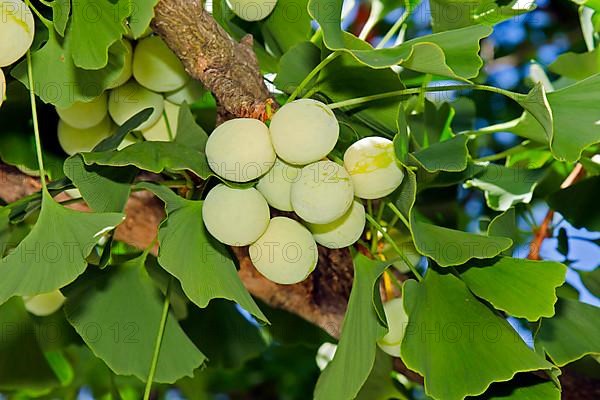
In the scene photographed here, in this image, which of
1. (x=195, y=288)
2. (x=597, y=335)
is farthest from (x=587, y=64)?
(x=195, y=288)

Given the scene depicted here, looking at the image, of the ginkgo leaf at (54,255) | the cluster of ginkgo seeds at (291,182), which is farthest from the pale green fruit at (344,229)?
the ginkgo leaf at (54,255)

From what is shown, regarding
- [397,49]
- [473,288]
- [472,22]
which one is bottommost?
[473,288]

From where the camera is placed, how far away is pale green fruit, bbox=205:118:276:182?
0.79 meters

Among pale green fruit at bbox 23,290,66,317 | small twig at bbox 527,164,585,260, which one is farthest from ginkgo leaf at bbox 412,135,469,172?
pale green fruit at bbox 23,290,66,317

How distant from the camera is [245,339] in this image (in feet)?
4.50

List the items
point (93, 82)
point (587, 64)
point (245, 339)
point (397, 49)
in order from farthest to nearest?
point (245, 339) < point (587, 64) < point (93, 82) < point (397, 49)

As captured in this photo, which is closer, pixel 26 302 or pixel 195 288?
pixel 195 288

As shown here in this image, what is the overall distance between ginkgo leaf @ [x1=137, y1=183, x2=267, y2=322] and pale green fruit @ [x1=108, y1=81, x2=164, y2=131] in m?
0.16

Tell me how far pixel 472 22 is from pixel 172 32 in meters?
0.34

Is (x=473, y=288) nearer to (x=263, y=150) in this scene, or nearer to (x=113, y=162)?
(x=263, y=150)

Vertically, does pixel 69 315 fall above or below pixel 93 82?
below

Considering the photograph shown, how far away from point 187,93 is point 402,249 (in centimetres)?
32

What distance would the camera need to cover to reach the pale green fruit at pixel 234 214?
813 mm

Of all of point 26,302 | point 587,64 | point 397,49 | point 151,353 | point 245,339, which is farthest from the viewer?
point 245,339
